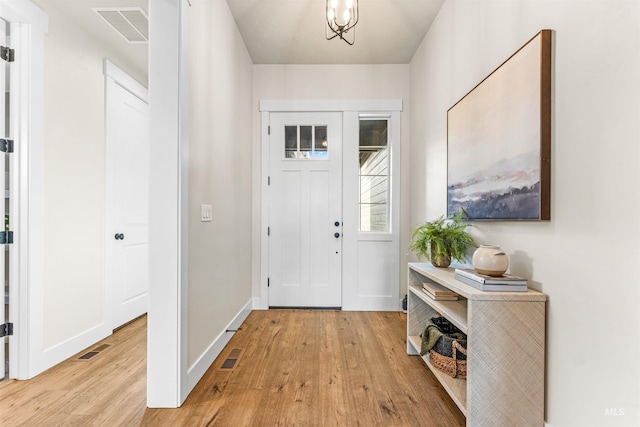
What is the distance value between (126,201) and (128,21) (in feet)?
5.14

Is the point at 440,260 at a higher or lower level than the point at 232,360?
higher

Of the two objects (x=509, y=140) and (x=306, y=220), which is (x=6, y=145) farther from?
(x=509, y=140)

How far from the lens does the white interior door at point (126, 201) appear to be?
8.50 feet

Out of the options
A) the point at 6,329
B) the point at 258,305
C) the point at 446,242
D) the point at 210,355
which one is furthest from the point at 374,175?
the point at 6,329

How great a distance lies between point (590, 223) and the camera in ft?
3.44

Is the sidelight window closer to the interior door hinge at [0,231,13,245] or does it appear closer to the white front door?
the white front door

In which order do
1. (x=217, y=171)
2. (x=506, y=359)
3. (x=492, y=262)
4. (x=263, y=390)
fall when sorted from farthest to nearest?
1. (x=217, y=171)
2. (x=263, y=390)
3. (x=492, y=262)
4. (x=506, y=359)

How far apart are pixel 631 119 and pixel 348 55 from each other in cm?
271

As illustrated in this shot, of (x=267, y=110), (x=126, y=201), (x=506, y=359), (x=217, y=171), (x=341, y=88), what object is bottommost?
(x=506, y=359)

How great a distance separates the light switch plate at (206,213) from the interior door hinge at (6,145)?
1.28m

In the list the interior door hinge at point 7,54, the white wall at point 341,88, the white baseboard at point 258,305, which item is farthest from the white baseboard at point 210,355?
the interior door hinge at point 7,54

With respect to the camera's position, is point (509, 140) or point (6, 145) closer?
point (509, 140)

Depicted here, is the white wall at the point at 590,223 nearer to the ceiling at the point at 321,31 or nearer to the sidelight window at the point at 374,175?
the ceiling at the point at 321,31

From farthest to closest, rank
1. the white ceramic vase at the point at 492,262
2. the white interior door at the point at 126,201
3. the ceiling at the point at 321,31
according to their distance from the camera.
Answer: the white interior door at the point at 126,201 → the ceiling at the point at 321,31 → the white ceramic vase at the point at 492,262
